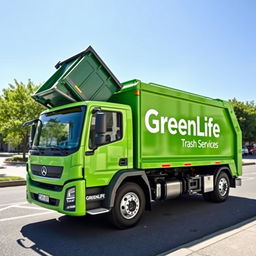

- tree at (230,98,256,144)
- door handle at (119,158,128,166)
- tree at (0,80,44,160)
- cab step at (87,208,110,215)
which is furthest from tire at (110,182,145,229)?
tree at (230,98,256,144)

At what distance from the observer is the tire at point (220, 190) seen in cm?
795

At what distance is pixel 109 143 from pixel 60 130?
1.05 m

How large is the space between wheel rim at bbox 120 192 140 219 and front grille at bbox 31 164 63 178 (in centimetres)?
143

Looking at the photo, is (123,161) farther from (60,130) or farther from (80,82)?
(80,82)

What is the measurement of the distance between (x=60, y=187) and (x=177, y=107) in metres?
3.58

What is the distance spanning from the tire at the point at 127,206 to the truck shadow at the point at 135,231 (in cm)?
17

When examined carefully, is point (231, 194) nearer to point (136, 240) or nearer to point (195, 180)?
point (195, 180)

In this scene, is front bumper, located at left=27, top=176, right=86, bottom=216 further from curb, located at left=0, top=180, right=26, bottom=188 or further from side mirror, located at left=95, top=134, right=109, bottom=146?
curb, located at left=0, top=180, right=26, bottom=188

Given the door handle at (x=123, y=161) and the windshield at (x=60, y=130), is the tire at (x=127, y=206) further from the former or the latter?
the windshield at (x=60, y=130)

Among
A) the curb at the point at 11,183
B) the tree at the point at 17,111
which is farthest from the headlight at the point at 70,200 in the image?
the tree at the point at 17,111

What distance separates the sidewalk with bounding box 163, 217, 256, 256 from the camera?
154 inches

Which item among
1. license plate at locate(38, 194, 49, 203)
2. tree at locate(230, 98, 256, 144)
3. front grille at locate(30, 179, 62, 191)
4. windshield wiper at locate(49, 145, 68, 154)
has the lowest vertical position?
license plate at locate(38, 194, 49, 203)

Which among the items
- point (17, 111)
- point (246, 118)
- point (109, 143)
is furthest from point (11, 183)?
point (246, 118)

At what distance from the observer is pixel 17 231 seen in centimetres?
525
